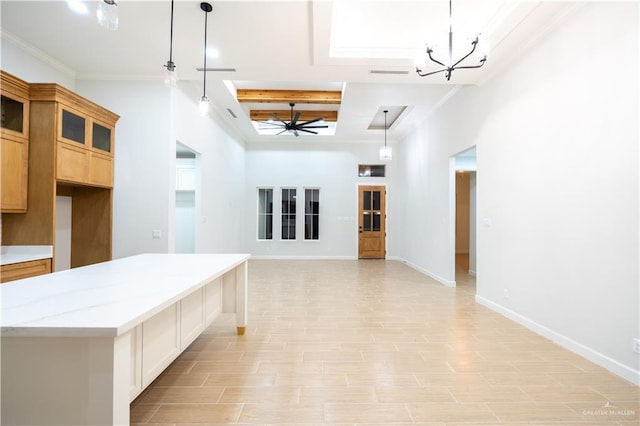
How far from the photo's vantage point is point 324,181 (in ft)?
29.1

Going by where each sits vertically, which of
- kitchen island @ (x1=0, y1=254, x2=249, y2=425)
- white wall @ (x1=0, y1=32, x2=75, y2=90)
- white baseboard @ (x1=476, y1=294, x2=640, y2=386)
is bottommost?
white baseboard @ (x1=476, y1=294, x2=640, y2=386)

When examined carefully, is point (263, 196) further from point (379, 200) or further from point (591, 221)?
point (591, 221)

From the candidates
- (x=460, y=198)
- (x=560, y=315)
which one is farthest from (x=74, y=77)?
(x=460, y=198)

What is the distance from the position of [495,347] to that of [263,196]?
7.35m

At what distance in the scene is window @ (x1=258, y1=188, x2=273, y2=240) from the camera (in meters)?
8.96

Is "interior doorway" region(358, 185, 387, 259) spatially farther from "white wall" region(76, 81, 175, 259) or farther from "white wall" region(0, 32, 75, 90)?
"white wall" region(0, 32, 75, 90)

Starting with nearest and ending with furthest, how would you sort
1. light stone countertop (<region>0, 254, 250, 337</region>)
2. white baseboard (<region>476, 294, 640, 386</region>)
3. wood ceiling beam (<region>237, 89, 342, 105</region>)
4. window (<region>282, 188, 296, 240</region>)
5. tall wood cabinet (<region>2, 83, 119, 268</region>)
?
light stone countertop (<region>0, 254, 250, 337</region>) → white baseboard (<region>476, 294, 640, 386</region>) → tall wood cabinet (<region>2, 83, 119, 268</region>) → wood ceiling beam (<region>237, 89, 342, 105</region>) → window (<region>282, 188, 296, 240</region>)

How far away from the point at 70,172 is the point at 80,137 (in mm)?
470

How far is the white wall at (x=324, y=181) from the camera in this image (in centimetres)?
886

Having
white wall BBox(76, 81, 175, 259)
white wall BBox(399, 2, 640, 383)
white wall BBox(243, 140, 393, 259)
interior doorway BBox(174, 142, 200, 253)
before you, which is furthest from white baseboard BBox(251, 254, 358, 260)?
white wall BBox(399, 2, 640, 383)

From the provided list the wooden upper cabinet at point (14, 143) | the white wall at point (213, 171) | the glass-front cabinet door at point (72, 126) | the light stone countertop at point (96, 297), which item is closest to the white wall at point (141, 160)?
the white wall at point (213, 171)

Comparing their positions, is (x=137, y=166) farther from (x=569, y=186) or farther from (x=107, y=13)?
(x=569, y=186)

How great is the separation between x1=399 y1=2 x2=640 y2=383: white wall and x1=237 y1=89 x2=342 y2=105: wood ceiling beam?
8.88 ft

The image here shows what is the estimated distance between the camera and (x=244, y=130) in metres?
7.83
